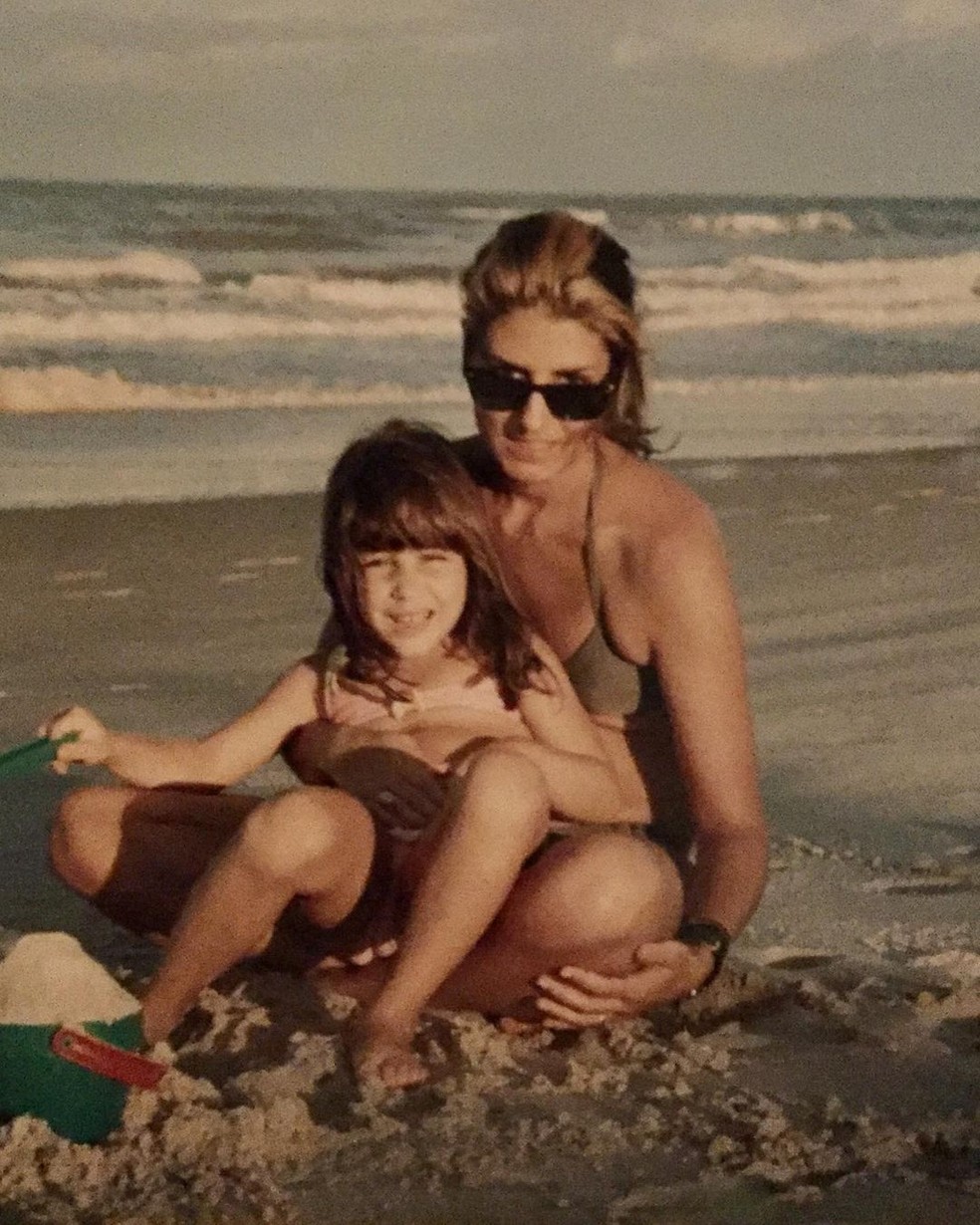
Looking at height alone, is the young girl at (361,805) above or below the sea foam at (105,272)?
below

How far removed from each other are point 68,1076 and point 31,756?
0.42 m

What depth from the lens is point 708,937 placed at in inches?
106

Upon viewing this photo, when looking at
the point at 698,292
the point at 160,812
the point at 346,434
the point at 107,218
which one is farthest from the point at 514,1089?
the point at 107,218

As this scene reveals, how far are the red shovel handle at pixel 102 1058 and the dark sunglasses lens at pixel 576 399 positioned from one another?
1049 mm

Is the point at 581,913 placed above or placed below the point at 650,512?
below

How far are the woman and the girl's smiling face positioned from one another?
0.18m

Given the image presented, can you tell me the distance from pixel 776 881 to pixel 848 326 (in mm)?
10913

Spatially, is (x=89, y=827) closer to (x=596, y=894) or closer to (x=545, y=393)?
(x=596, y=894)

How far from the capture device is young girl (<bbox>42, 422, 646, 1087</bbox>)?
2561 mm

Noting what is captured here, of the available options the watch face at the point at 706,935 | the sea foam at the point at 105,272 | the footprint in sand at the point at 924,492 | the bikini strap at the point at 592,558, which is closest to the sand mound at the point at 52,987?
the watch face at the point at 706,935

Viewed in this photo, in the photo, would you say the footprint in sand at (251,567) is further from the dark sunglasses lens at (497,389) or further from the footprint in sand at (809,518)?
the dark sunglasses lens at (497,389)

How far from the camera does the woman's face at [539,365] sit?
2842 mm

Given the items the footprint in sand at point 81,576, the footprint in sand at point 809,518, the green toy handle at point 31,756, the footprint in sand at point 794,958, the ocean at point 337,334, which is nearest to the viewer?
the green toy handle at point 31,756

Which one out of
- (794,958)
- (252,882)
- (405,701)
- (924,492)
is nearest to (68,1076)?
(252,882)
